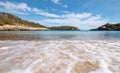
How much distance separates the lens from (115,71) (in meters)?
3.92

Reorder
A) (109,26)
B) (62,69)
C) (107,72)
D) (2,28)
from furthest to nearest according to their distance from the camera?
(109,26)
(2,28)
(62,69)
(107,72)

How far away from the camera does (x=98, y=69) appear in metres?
4.19

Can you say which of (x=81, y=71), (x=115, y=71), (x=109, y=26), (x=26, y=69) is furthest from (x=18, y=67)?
(x=109, y=26)

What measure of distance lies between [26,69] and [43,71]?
1.88ft

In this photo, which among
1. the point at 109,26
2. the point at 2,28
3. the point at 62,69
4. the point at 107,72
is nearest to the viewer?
the point at 107,72

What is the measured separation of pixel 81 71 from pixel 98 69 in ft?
1.90

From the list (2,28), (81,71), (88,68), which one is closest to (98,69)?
(88,68)

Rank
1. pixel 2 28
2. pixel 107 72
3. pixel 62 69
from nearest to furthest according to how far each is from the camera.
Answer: pixel 107 72, pixel 62 69, pixel 2 28

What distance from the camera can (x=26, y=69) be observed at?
4.20m

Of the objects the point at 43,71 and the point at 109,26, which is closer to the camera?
the point at 43,71

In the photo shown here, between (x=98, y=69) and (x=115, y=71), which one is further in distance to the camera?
(x=98, y=69)

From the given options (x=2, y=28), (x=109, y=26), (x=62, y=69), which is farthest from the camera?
(x=109, y=26)

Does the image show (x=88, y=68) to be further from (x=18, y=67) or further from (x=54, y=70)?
(x=18, y=67)

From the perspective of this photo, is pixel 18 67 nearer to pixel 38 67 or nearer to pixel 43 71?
pixel 38 67
